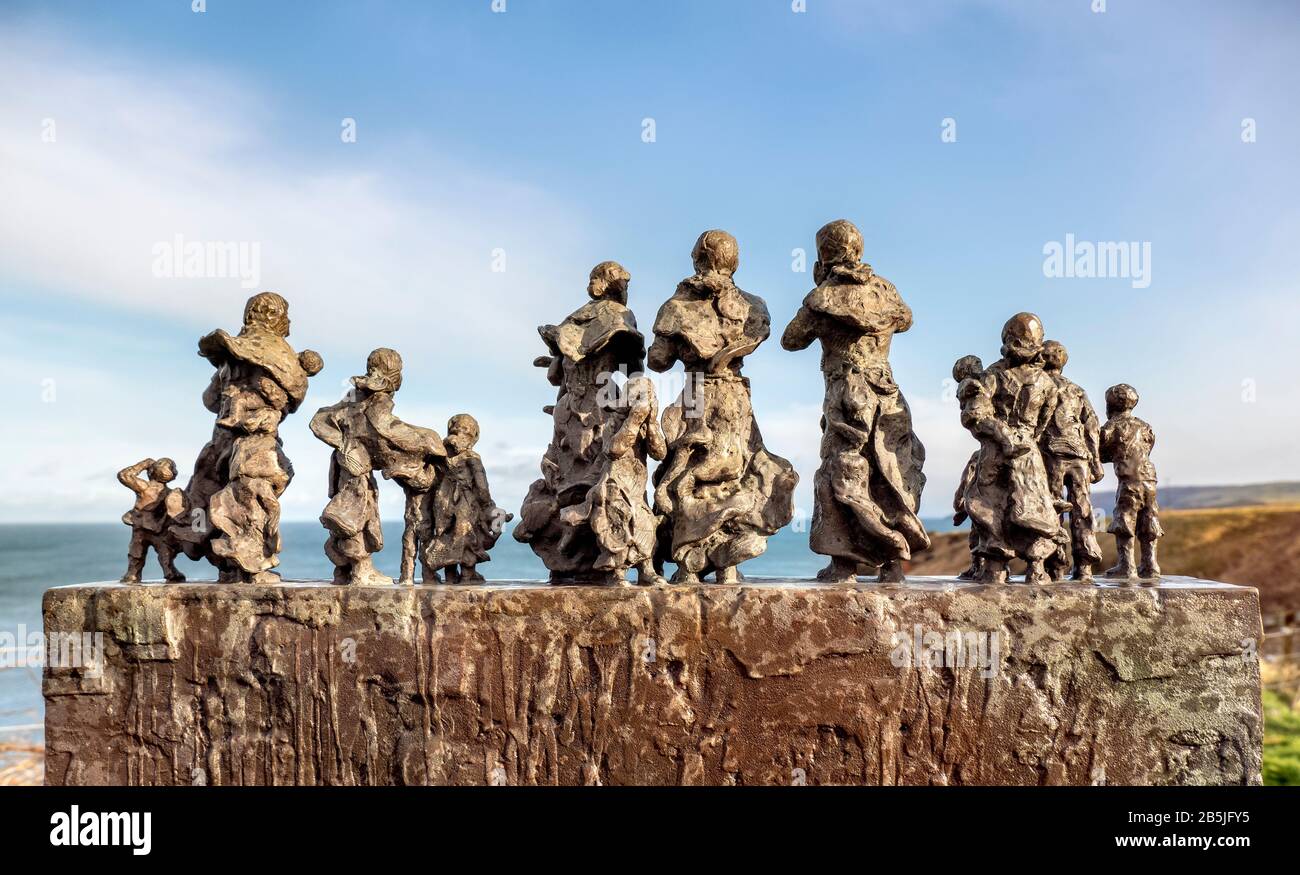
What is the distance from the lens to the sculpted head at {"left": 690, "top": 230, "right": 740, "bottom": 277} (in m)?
6.60

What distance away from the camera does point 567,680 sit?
6082 mm

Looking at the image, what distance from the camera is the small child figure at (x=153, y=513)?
6.75m

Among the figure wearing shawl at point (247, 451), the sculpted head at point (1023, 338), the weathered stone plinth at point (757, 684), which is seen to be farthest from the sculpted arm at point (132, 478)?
the sculpted head at point (1023, 338)

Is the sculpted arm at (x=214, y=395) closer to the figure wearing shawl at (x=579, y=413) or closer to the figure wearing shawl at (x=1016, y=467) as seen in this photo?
the figure wearing shawl at (x=579, y=413)

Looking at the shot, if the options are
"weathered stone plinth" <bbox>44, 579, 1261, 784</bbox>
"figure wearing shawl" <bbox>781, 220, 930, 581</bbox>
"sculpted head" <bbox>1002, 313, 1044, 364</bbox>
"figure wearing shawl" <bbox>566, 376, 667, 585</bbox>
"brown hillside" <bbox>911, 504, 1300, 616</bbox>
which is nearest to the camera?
"weathered stone plinth" <bbox>44, 579, 1261, 784</bbox>

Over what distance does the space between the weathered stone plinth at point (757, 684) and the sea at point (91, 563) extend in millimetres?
11435

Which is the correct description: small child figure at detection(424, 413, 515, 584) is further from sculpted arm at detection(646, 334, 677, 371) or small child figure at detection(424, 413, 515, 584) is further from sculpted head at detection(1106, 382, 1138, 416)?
sculpted head at detection(1106, 382, 1138, 416)

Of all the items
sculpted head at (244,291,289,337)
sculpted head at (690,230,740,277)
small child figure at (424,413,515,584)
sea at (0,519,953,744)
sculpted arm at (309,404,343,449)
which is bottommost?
sea at (0,519,953,744)

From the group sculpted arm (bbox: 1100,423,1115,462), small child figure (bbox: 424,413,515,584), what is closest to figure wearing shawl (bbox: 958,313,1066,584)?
sculpted arm (bbox: 1100,423,1115,462)

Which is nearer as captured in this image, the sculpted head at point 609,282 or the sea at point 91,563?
the sculpted head at point 609,282

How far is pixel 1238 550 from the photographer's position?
17297mm

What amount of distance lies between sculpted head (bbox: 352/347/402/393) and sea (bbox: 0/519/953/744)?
11.6 m

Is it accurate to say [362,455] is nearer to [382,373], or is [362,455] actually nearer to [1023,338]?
[382,373]
